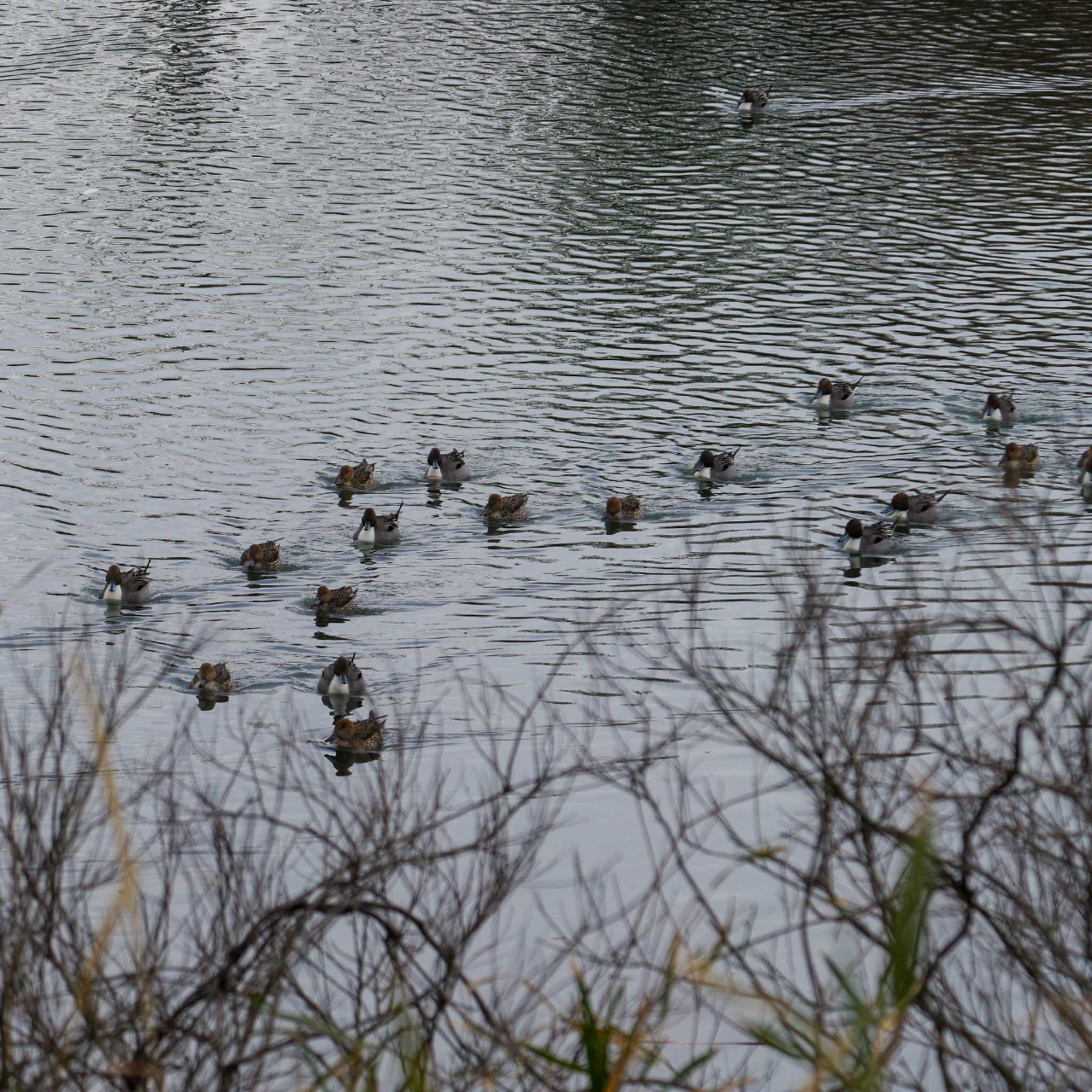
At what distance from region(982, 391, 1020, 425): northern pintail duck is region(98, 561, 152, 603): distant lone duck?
12.9 meters

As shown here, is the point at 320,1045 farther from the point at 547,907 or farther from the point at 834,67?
the point at 834,67

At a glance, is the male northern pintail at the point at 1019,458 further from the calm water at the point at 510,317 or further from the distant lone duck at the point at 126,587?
the distant lone duck at the point at 126,587

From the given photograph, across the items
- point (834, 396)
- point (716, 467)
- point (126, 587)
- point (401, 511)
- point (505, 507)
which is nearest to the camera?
point (126, 587)

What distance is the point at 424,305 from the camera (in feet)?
107

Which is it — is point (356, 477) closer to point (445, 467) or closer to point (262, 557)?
point (445, 467)

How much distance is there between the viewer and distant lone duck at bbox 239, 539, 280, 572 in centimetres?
2244

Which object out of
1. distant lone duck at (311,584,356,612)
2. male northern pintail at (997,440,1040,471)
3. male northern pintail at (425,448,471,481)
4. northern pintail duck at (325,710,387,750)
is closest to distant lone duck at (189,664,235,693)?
northern pintail duck at (325,710,387,750)

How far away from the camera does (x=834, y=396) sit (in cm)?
2720

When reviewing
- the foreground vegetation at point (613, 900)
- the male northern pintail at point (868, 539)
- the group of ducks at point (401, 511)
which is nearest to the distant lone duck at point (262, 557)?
the group of ducks at point (401, 511)

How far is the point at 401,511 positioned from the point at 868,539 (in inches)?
253

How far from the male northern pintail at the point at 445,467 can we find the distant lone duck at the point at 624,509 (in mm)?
2636

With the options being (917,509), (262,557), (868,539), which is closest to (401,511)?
(262,557)

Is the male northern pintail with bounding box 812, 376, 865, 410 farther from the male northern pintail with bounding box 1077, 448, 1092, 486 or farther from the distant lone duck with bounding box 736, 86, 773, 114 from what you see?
the distant lone duck with bounding box 736, 86, 773, 114

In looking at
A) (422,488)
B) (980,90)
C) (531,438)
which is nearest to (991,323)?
(531,438)
